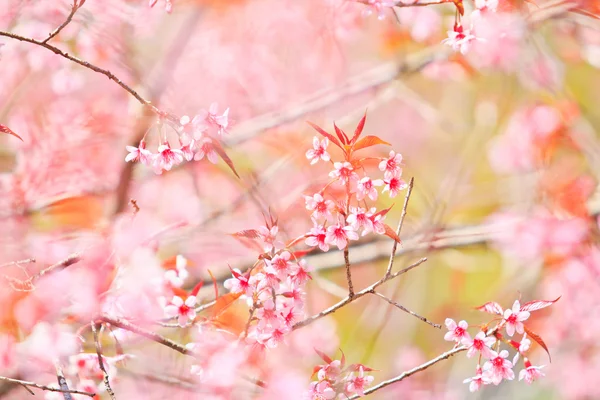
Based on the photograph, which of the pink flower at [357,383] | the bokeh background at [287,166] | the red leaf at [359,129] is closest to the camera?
the red leaf at [359,129]

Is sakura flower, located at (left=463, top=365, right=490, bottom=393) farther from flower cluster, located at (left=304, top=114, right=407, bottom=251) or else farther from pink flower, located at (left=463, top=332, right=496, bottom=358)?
flower cluster, located at (left=304, top=114, right=407, bottom=251)

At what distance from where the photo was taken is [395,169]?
757mm

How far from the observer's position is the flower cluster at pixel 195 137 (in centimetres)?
71

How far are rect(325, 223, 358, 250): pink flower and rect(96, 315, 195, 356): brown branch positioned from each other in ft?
0.76

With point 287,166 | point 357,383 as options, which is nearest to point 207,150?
point 357,383

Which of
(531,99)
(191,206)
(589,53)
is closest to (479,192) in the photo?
(531,99)

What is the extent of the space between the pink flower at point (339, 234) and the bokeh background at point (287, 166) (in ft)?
0.27

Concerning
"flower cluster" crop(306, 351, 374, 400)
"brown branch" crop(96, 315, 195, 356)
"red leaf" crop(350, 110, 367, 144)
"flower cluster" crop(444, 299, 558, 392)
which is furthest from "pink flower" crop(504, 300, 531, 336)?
"brown branch" crop(96, 315, 195, 356)

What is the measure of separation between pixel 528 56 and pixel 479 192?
1.14m

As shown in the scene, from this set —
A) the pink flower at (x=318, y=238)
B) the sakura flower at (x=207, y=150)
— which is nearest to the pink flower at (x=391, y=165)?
the pink flower at (x=318, y=238)

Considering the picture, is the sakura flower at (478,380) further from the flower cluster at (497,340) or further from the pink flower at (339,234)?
the pink flower at (339,234)

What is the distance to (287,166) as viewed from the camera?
212cm

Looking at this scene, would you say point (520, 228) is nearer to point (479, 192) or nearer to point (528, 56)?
point (528, 56)

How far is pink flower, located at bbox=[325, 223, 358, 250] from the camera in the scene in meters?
0.73
